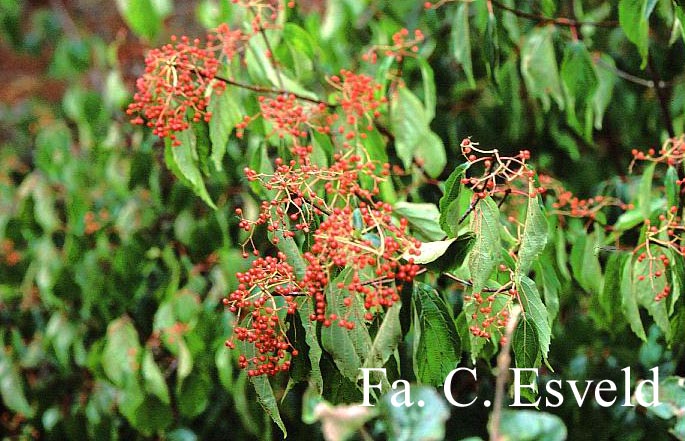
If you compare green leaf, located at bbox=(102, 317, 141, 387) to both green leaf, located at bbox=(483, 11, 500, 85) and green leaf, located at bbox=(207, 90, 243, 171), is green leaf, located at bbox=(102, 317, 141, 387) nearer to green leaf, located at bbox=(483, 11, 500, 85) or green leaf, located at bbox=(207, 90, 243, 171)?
green leaf, located at bbox=(207, 90, 243, 171)

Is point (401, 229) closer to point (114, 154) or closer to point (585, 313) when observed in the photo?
point (585, 313)

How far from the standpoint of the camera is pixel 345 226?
927mm

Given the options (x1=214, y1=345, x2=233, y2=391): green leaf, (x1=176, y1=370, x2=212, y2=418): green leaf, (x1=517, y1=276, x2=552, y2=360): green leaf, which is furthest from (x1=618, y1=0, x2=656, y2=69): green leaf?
(x1=176, y1=370, x2=212, y2=418): green leaf

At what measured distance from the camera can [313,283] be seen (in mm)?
945

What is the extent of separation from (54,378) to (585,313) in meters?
1.21

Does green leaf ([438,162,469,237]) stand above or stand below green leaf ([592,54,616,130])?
above

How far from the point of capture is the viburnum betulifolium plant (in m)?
0.94

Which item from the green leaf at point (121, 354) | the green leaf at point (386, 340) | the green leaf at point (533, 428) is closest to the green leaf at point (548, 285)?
the green leaf at point (386, 340)

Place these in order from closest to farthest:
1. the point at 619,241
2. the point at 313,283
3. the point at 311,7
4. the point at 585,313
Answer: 1. the point at 313,283
2. the point at 619,241
3. the point at 585,313
4. the point at 311,7

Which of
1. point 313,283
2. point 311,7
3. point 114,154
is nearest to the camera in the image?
point 313,283

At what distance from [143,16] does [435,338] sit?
1.16m

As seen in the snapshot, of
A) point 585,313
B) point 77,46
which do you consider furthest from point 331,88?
point 77,46

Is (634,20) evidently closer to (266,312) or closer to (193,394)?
(266,312)

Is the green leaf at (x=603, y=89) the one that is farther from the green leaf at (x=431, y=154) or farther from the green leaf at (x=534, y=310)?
the green leaf at (x=534, y=310)
